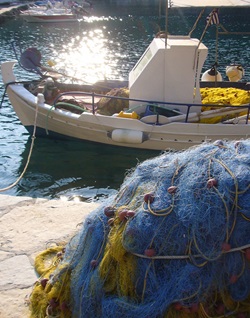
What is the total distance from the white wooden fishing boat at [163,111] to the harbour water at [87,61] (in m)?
0.66

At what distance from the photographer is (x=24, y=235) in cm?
438

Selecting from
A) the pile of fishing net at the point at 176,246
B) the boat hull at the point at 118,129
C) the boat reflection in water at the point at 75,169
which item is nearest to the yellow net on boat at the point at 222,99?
the boat hull at the point at 118,129

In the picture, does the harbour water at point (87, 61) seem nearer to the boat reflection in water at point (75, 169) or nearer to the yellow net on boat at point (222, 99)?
the boat reflection in water at point (75, 169)

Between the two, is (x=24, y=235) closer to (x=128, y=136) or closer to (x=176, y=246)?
(x=176, y=246)

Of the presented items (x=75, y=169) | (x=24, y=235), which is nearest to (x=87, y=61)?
(x=75, y=169)

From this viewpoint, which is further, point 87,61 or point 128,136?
point 87,61

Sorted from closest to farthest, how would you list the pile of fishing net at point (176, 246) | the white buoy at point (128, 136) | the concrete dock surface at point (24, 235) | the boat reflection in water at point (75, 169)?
the pile of fishing net at point (176, 246)
the concrete dock surface at point (24, 235)
the boat reflection in water at point (75, 169)
the white buoy at point (128, 136)

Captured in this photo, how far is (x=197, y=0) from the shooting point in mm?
15094

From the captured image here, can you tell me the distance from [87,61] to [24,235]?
74.7ft

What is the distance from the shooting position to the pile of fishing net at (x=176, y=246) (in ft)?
8.77

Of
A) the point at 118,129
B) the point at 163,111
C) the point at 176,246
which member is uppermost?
the point at 176,246

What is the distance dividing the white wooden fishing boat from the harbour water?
2.17 feet

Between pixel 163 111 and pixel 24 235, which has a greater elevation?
pixel 24 235

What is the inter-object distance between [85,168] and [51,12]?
3353 centimetres
